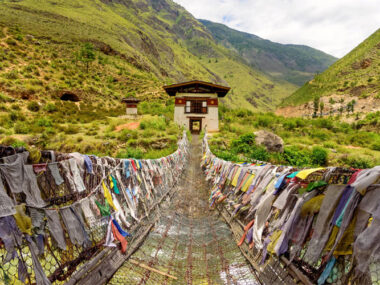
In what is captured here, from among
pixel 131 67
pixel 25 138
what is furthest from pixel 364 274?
pixel 131 67

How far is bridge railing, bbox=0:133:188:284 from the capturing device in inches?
95.0

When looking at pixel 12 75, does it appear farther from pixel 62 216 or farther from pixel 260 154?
pixel 62 216

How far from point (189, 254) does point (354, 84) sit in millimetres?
59236

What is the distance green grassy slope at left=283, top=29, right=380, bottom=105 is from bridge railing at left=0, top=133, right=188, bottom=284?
174ft

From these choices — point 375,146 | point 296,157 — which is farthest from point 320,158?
point 375,146

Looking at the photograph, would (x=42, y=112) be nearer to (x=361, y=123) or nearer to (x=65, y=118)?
(x=65, y=118)

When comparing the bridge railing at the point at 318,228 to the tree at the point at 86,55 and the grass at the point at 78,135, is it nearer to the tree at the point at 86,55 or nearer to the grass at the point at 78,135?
the grass at the point at 78,135

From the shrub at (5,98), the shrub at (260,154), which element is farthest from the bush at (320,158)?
the shrub at (5,98)

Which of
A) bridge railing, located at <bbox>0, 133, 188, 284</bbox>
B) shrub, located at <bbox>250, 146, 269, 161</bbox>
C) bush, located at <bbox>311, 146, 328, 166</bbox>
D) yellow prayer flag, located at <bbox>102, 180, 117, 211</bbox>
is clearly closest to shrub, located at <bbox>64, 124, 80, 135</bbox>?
bridge railing, located at <bbox>0, 133, 188, 284</bbox>

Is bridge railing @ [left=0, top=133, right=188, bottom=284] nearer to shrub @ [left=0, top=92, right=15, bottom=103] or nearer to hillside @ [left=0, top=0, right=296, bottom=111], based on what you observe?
shrub @ [left=0, top=92, right=15, bottom=103]

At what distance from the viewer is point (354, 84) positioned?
45.7 m

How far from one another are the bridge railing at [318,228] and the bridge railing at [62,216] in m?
2.78

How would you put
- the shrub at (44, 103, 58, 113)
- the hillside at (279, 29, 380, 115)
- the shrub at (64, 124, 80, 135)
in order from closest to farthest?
the shrub at (64, 124, 80, 135)
the shrub at (44, 103, 58, 113)
the hillside at (279, 29, 380, 115)

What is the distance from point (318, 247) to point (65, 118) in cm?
2505
